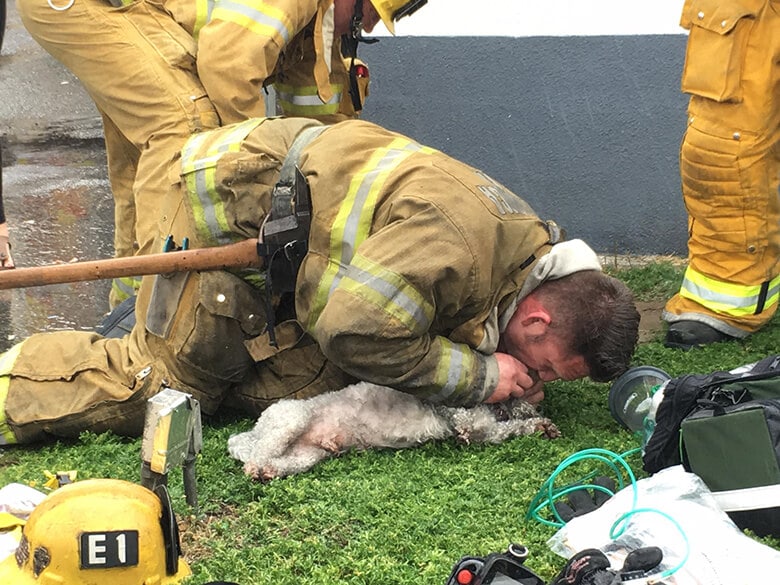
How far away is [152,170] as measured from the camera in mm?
3828

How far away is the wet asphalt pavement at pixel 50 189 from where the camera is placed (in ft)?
16.0

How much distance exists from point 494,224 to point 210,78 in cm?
145

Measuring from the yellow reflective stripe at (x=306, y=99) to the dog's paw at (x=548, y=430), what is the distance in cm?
185

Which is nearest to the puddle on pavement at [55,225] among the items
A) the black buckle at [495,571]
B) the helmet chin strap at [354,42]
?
the helmet chin strap at [354,42]

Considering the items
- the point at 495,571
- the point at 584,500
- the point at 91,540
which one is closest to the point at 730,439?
the point at 584,500

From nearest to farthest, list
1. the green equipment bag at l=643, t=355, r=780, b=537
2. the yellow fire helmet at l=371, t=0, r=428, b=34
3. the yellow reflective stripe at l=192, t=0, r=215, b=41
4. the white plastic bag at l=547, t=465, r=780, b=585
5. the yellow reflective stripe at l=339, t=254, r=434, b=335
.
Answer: the white plastic bag at l=547, t=465, r=780, b=585 → the green equipment bag at l=643, t=355, r=780, b=537 → the yellow reflective stripe at l=339, t=254, r=434, b=335 → the yellow reflective stripe at l=192, t=0, r=215, b=41 → the yellow fire helmet at l=371, t=0, r=428, b=34

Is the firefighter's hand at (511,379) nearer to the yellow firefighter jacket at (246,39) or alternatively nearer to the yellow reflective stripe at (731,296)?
the yellow reflective stripe at (731,296)

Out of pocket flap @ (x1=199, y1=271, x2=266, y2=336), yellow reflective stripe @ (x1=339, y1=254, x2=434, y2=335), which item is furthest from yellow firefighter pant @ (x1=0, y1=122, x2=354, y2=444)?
yellow reflective stripe @ (x1=339, y1=254, x2=434, y2=335)

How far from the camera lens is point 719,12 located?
3.81m

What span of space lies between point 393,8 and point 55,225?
102 inches

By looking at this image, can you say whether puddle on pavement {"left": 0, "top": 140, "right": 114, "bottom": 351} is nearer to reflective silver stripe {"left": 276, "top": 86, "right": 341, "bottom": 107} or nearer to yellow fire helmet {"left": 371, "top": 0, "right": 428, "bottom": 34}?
reflective silver stripe {"left": 276, "top": 86, "right": 341, "bottom": 107}

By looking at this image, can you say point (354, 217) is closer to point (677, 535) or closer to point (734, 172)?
point (677, 535)

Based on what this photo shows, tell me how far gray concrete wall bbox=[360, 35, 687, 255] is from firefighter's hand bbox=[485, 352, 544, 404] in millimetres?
2364

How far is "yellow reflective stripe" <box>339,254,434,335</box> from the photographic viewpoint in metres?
2.81
